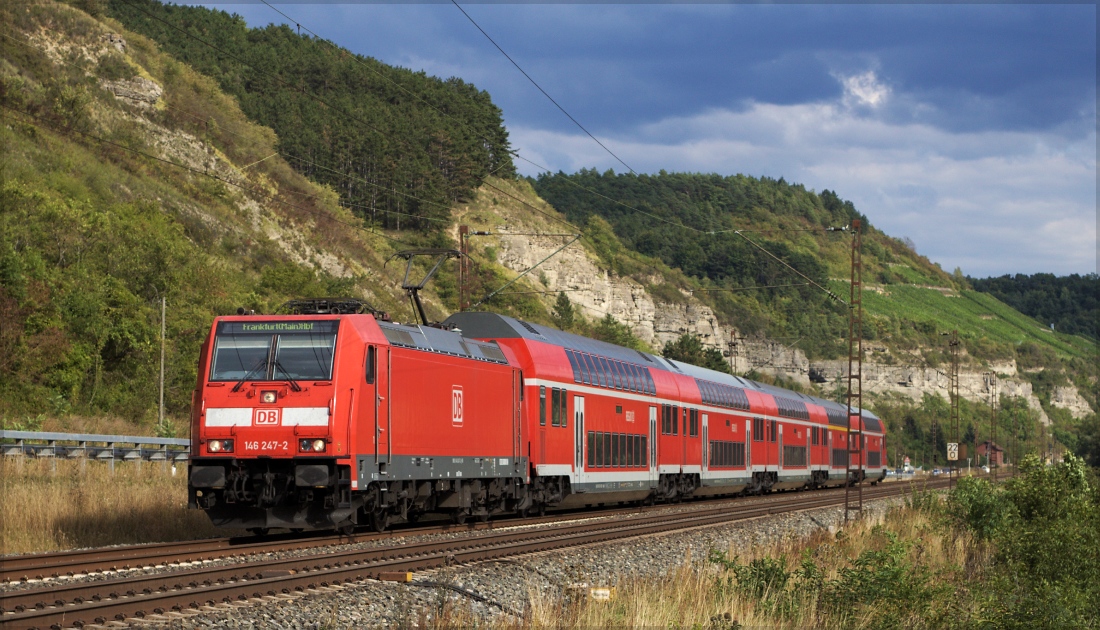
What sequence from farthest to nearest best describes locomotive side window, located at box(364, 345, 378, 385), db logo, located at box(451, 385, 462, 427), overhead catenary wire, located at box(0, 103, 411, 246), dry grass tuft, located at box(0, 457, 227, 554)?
overhead catenary wire, located at box(0, 103, 411, 246) < db logo, located at box(451, 385, 462, 427) < locomotive side window, located at box(364, 345, 378, 385) < dry grass tuft, located at box(0, 457, 227, 554)

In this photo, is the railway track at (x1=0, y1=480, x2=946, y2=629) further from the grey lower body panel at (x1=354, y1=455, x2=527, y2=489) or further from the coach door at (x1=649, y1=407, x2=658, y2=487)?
the coach door at (x1=649, y1=407, x2=658, y2=487)

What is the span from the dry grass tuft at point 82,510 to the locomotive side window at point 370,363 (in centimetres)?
468

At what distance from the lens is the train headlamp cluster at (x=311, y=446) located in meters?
18.7

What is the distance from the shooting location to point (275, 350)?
1934cm

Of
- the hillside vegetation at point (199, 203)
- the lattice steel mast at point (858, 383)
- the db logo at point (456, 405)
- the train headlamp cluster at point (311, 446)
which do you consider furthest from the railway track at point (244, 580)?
the hillside vegetation at point (199, 203)

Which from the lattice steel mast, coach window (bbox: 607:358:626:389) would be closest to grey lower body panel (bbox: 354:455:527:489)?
coach window (bbox: 607:358:626:389)

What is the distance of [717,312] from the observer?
15375 centimetres

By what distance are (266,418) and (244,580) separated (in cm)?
498

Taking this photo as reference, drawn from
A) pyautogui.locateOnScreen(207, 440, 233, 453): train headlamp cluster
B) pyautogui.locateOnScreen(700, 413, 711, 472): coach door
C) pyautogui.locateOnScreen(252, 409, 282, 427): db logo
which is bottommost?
pyautogui.locateOnScreen(700, 413, 711, 472): coach door

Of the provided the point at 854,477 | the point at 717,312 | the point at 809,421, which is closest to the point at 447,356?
the point at 809,421

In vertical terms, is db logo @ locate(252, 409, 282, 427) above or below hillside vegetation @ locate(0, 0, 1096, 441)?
below

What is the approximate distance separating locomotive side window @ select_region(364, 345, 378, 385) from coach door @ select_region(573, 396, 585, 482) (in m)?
10.7

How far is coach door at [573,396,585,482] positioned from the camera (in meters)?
29.8

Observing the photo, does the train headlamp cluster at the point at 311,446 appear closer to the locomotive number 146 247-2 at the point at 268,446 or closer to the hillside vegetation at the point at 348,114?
the locomotive number 146 247-2 at the point at 268,446
